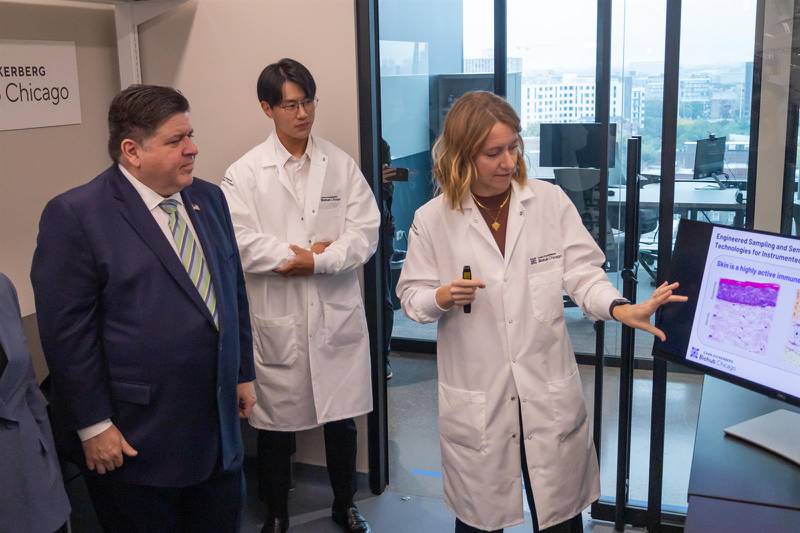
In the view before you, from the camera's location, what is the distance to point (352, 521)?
3059 mm

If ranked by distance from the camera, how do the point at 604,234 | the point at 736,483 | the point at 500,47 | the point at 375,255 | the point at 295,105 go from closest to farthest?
1. the point at 736,483
2. the point at 295,105
3. the point at 604,234
4. the point at 375,255
5. the point at 500,47

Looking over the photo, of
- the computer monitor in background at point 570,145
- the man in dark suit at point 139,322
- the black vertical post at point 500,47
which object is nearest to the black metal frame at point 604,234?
the computer monitor in background at point 570,145

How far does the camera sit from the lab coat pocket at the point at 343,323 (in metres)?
2.91

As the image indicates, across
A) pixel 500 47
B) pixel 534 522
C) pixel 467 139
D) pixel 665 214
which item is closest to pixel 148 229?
pixel 467 139

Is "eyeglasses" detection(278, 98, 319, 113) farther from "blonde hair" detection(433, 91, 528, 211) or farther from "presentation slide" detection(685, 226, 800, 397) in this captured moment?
"presentation slide" detection(685, 226, 800, 397)

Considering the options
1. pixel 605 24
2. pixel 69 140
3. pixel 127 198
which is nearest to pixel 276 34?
pixel 69 140

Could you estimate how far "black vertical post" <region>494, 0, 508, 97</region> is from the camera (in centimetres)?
378

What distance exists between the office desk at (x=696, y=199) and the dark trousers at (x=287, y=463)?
134 centimetres

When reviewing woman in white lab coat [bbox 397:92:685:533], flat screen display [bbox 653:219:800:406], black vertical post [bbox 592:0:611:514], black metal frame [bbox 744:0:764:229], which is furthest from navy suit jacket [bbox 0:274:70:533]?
black metal frame [bbox 744:0:764:229]

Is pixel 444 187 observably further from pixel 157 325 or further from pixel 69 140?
pixel 69 140

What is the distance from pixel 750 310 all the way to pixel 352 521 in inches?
69.0

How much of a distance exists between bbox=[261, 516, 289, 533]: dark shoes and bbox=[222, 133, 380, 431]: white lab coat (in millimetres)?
347

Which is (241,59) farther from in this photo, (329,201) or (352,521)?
(352,521)

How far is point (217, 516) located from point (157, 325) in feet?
1.90
